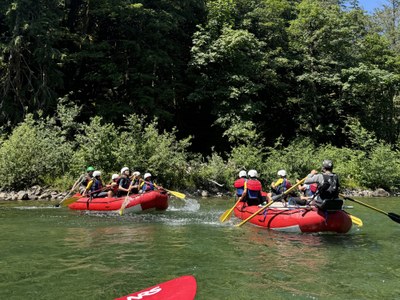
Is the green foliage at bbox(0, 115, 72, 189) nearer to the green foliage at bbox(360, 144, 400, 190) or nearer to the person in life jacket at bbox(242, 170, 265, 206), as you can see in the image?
the person in life jacket at bbox(242, 170, 265, 206)

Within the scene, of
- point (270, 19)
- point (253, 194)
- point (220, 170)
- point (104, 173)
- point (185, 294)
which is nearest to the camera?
point (185, 294)

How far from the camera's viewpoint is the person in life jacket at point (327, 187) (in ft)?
28.5

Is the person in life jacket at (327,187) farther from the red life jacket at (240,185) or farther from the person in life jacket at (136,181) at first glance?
the person in life jacket at (136,181)

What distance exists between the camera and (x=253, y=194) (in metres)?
11.3

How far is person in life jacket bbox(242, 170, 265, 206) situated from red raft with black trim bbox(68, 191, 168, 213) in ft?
8.90

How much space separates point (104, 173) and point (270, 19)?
55.9 ft

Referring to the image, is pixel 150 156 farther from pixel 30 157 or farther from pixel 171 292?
pixel 171 292

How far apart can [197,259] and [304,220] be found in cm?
304

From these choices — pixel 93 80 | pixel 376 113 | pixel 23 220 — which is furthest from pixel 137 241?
pixel 376 113

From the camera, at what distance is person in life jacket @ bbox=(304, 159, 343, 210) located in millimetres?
8672

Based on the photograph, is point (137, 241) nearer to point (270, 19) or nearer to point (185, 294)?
point (185, 294)

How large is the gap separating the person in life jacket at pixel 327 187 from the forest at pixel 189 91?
11366 mm

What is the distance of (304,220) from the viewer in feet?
30.1

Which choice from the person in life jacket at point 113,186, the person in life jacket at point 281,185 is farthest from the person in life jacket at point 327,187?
the person in life jacket at point 113,186
